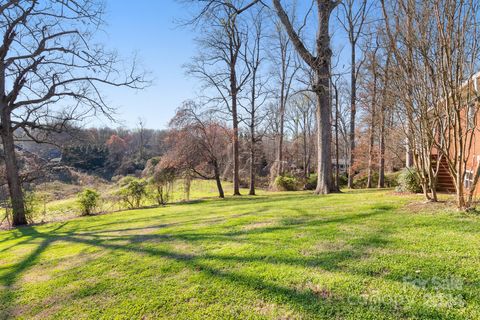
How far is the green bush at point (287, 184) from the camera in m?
19.8

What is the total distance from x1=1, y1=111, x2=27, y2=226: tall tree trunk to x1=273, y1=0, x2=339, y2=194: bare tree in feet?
35.2

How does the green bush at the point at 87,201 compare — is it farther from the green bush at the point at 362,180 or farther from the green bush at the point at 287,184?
the green bush at the point at 362,180

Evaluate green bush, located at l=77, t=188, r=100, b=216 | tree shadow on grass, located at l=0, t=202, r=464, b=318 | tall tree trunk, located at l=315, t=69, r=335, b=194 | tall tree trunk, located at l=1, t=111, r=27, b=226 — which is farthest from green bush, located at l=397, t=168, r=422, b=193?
tall tree trunk, located at l=1, t=111, r=27, b=226

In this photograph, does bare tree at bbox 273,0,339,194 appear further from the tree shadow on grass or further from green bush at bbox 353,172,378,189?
green bush at bbox 353,172,378,189

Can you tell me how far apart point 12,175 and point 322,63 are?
39.5 feet

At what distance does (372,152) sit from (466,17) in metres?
13.9

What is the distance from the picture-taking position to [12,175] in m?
10.2

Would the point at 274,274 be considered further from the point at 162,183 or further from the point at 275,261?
the point at 162,183

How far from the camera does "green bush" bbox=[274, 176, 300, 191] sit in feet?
64.8

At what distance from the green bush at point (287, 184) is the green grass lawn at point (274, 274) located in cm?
1493

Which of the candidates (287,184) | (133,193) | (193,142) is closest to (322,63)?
(193,142)

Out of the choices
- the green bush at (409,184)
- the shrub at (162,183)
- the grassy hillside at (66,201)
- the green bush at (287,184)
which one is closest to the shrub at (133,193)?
the grassy hillside at (66,201)

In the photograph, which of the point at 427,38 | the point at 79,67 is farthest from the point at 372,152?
the point at 79,67

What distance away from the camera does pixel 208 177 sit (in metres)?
16.0
